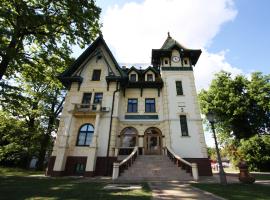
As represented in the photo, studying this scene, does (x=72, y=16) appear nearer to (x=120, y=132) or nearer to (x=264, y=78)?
(x=120, y=132)

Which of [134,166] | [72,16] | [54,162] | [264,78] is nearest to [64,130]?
Result: [54,162]

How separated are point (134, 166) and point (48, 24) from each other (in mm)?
13450

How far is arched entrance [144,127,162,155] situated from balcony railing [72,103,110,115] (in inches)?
206

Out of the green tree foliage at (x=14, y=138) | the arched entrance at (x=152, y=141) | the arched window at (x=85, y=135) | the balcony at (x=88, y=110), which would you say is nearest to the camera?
the arched window at (x=85, y=135)

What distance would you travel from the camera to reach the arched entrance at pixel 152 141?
1919 centimetres

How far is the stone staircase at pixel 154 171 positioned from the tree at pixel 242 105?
16205 mm

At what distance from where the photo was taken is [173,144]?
18.5 m

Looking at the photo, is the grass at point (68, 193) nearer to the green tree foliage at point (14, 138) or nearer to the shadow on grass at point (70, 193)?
the shadow on grass at point (70, 193)

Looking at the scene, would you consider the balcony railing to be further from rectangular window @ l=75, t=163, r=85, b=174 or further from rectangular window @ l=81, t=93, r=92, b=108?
rectangular window @ l=75, t=163, r=85, b=174

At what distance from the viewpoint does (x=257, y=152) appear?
2328 cm

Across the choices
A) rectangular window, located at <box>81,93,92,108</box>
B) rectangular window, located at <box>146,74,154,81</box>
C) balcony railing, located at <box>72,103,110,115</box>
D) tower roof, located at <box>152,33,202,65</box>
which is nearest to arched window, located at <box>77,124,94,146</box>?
balcony railing, located at <box>72,103,110,115</box>

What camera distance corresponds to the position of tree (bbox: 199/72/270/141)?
26.2m

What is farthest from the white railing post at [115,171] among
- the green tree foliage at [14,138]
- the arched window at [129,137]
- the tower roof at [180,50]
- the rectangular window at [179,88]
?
the green tree foliage at [14,138]

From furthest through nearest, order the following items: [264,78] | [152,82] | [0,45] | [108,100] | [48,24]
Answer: [264,78] < [152,82] < [108,100] < [48,24] < [0,45]
